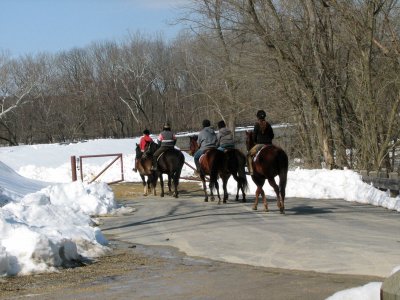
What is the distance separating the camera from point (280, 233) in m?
14.3

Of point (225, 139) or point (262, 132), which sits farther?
point (225, 139)

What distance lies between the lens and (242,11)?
33.8 metres

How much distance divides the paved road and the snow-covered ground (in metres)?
1.16

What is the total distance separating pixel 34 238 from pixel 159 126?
9248 centimetres

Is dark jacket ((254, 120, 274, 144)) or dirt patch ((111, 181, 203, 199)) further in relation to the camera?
dirt patch ((111, 181, 203, 199))

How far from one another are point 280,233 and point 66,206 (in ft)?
18.6

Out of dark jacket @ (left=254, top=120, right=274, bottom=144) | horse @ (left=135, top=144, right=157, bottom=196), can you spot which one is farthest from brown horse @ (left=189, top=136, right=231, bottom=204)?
horse @ (left=135, top=144, right=157, bottom=196)

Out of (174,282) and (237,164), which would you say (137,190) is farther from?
(174,282)

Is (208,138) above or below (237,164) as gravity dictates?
above

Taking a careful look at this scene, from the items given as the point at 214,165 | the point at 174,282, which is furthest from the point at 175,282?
the point at 214,165

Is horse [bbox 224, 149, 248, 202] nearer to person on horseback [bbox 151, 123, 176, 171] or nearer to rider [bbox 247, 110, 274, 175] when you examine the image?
rider [bbox 247, 110, 274, 175]

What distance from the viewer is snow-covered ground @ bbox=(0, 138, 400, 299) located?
1046 centimetres

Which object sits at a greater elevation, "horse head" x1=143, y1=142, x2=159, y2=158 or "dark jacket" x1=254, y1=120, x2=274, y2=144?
"dark jacket" x1=254, y1=120, x2=274, y2=144

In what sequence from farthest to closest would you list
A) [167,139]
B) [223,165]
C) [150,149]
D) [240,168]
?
[150,149], [167,139], [240,168], [223,165]
